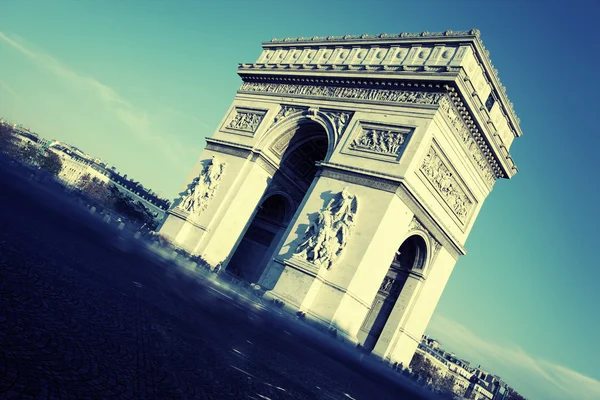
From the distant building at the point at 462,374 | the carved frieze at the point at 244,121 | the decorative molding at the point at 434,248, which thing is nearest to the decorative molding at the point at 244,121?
the carved frieze at the point at 244,121

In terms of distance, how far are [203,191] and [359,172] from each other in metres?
9.43

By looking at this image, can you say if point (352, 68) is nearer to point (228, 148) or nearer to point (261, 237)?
point (228, 148)

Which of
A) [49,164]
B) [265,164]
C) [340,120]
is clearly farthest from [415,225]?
[49,164]

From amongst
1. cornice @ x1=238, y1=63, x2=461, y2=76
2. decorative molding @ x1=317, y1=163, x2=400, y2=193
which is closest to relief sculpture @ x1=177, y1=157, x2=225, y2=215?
cornice @ x1=238, y1=63, x2=461, y2=76

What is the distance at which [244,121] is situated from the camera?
85.2ft

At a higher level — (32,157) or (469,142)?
(469,142)

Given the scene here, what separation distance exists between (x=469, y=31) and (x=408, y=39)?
2941 mm

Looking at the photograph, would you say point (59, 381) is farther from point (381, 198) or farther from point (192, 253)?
point (192, 253)

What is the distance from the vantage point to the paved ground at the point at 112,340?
10.2 ft

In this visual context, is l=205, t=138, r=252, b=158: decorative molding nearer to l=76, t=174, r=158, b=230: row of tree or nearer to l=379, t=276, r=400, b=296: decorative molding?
l=379, t=276, r=400, b=296: decorative molding

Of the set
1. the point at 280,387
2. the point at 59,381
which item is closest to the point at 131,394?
the point at 59,381

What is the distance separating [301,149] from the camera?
1026 inches

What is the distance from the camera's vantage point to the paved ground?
3.10m

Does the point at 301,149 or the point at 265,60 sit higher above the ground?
the point at 265,60
